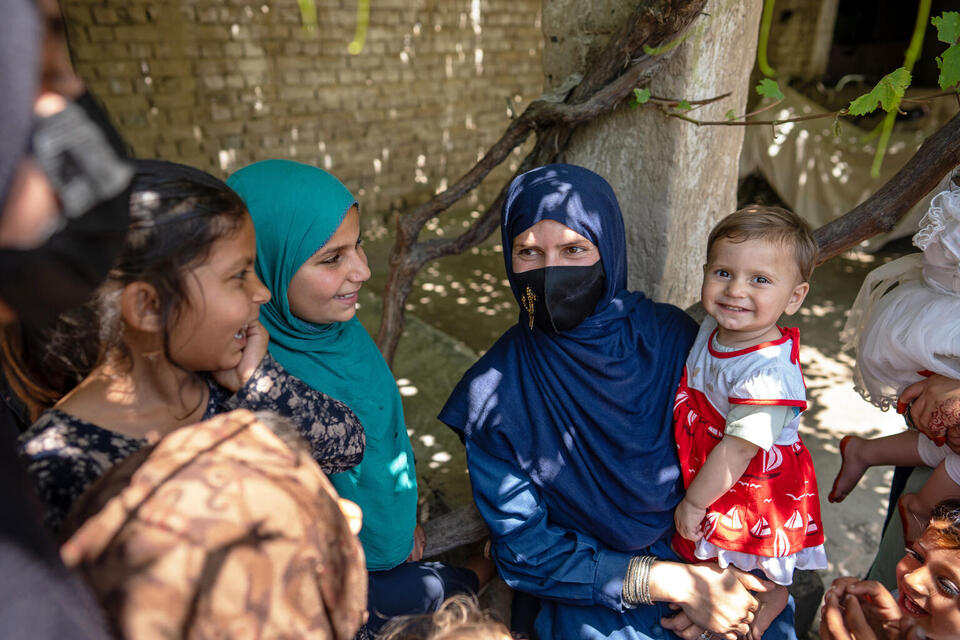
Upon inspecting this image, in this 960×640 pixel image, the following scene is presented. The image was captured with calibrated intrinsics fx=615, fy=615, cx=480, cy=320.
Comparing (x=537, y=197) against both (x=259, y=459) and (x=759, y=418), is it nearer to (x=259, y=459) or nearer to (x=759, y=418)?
(x=759, y=418)

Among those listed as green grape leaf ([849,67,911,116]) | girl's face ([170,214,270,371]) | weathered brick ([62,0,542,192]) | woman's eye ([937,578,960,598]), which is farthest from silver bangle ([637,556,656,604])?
weathered brick ([62,0,542,192])

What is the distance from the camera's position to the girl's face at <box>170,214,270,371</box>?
111cm

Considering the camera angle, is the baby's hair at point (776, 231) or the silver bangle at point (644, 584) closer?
the baby's hair at point (776, 231)

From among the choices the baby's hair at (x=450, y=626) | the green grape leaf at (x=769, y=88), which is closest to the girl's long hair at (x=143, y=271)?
the baby's hair at (x=450, y=626)

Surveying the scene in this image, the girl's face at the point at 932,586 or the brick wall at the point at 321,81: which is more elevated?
the brick wall at the point at 321,81

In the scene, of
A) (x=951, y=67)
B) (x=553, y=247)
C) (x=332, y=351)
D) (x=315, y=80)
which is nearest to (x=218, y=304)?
(x=332, y=351)

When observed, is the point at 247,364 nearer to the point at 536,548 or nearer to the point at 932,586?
the point at 536,548

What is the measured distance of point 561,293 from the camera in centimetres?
174

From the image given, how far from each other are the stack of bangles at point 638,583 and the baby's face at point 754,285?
27.8 inches

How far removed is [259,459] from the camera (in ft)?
2.52

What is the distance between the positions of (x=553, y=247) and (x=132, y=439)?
112 cm

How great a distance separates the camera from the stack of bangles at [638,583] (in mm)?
1721

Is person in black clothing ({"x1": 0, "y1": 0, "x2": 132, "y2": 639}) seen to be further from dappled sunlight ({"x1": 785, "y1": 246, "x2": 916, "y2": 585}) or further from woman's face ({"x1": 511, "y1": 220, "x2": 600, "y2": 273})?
dappled sunlight ({"x1": 785, "y1": 246, "x2": 916, "y2": 585})

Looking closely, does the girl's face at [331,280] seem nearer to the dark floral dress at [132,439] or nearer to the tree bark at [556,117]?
the dark floral dress at [132,439]
